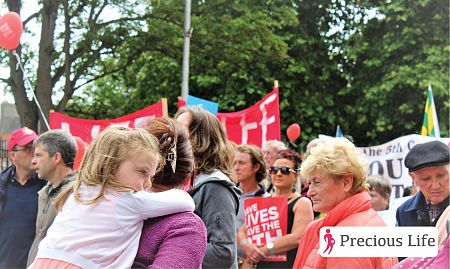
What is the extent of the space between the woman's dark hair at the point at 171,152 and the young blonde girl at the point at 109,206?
0.13 m

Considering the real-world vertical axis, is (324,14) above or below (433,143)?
above

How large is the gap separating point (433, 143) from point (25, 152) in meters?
2.66

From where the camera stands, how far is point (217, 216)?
94.7 inches

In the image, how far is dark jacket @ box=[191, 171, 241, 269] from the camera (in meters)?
2.38

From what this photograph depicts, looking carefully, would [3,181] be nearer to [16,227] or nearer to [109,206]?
[16,227]

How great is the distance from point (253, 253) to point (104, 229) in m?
2.23

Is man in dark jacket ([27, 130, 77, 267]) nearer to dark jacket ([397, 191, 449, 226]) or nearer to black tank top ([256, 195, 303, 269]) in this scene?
black tank top ([256, 195, 303, 269])

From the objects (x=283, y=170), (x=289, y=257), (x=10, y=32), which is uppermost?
(x=10, y=32)

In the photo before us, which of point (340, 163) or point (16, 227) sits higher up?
point (340, 163)

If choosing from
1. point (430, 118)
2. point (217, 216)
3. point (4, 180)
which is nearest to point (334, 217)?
point (217, 216)

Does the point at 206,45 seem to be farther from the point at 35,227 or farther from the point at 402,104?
the point at 35,227

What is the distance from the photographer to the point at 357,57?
15.8 metres

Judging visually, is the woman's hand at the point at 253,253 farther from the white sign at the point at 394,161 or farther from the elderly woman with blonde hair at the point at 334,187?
the white sign at the point at 394,161

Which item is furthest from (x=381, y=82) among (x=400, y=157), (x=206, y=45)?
(x=400, y=157)
